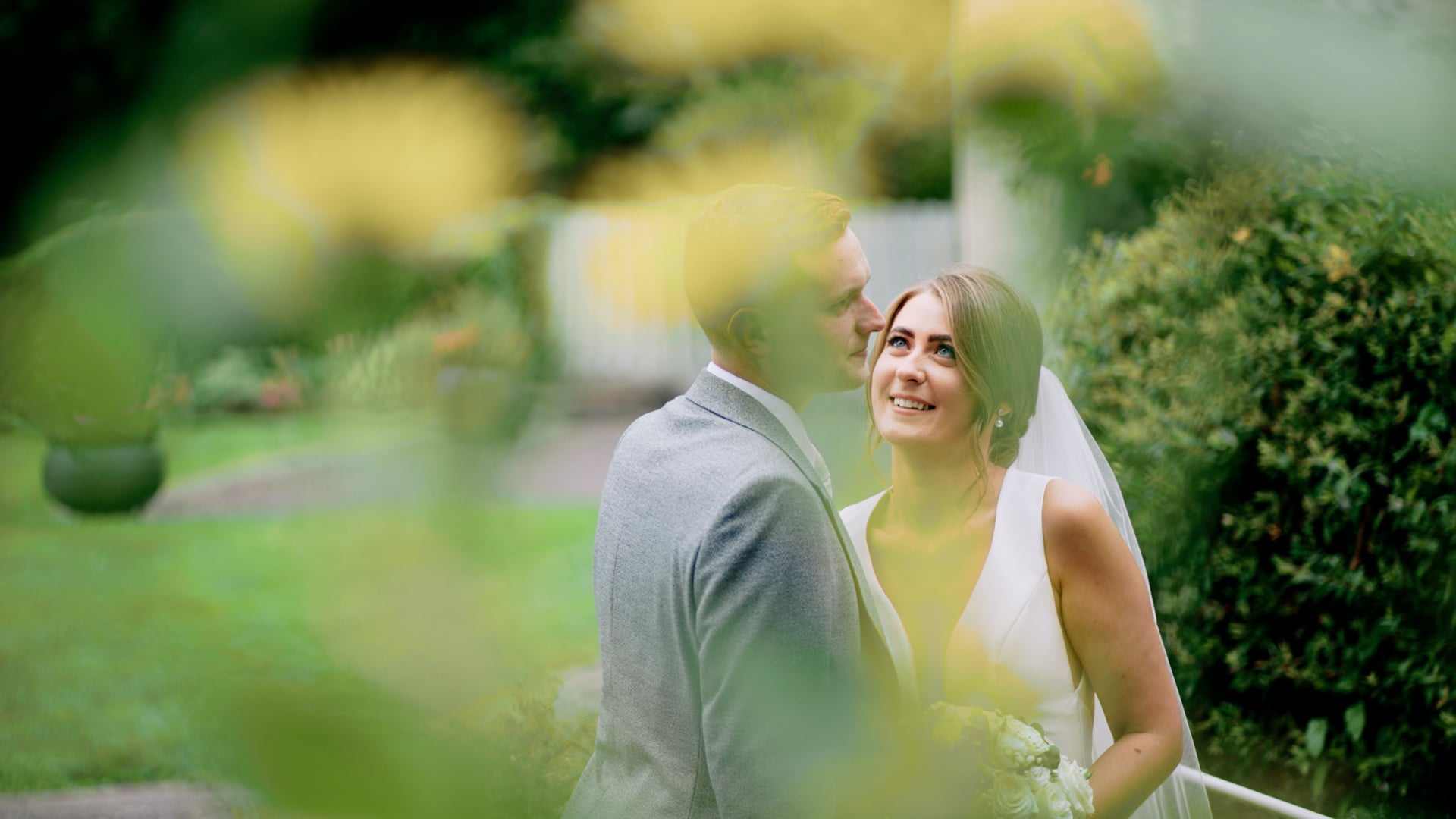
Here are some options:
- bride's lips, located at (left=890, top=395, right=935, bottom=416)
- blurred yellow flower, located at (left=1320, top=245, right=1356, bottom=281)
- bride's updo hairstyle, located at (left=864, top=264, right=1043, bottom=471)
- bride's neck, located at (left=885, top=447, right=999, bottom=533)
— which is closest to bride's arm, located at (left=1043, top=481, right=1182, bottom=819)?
bride's neck, located at (left=885, top=447, right=999, bottom=533)

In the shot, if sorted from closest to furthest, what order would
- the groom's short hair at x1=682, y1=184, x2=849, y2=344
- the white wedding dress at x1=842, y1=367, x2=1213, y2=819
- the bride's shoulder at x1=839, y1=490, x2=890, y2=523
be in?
the groom's short hair at x1=682, y1=184, x2=849, y2=344
the white wedding dress at x1=842, y1=367, x2=1213, y2=819
the bride's shoulder at x1=839, y1=490, x2=890, y2=523

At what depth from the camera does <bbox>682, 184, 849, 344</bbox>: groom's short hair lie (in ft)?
1.51

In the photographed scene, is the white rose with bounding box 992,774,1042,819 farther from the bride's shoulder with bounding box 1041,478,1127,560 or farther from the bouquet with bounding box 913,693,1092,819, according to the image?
the bride's shoulder with bounding box 1041,478,1127,560

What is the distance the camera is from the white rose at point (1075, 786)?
1307 mm

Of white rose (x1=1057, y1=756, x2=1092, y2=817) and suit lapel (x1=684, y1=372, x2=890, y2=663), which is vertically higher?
suit lapel (x1=684, y1=372, x2=890, y2=663)

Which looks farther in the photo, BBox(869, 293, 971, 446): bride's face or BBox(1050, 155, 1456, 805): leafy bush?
BBox(1050, 155, 1456, 805): leafy bush

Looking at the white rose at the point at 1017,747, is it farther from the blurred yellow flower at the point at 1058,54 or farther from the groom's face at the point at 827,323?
the blurred yellow flower at the point at 1058,54

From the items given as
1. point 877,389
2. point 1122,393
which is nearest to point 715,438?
point 877,389

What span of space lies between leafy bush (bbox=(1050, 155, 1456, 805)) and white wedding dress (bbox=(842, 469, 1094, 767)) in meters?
0.82

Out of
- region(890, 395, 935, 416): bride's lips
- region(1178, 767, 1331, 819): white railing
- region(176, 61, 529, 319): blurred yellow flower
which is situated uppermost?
region(176, 61, 529, 319): blurred yellow flower

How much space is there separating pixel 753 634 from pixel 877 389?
0.85 m

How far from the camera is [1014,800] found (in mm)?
1142

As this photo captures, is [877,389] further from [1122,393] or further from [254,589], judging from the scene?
[1122,393]

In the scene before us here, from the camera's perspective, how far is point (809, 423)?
669 millimetres
